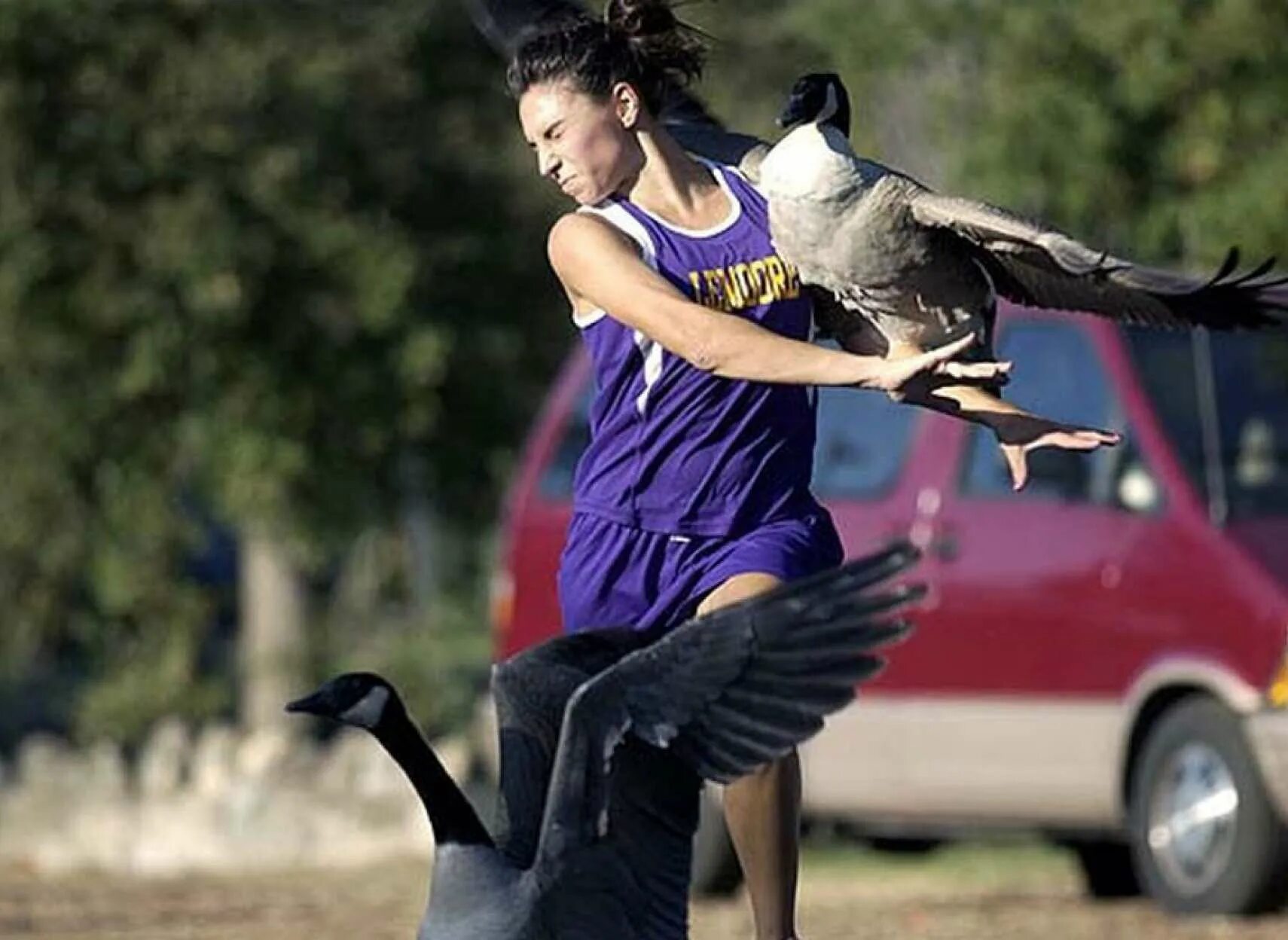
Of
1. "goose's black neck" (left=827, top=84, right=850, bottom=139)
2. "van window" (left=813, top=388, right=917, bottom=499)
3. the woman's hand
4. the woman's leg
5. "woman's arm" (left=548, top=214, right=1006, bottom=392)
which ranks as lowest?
the woman's leg

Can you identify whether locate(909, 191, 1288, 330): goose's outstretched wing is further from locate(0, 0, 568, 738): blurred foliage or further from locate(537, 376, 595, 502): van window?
locate(0, 0, 568, 738): blurred foliage

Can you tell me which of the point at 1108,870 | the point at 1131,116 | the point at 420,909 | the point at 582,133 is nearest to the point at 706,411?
the point at 582,133

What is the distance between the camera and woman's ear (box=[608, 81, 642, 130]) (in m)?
7.08

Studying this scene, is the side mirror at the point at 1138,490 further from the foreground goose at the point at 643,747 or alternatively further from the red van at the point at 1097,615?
the foreground goose at the point at 643,747

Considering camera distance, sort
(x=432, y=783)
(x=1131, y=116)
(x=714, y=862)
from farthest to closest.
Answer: (x=1131, y=116) → (x=714, y=862) → (x=432, y=783)

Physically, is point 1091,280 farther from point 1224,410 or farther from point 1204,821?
point 1224,410

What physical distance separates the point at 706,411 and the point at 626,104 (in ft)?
1.91

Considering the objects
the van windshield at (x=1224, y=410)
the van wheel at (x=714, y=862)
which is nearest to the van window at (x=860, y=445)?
the van windshield at (x=1224, y=410)

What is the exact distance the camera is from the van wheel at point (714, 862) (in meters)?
13.8

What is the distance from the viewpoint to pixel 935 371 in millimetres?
6410

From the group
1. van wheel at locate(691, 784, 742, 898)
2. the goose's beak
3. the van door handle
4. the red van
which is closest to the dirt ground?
van wheel at locate(691, 784, 742, 898)

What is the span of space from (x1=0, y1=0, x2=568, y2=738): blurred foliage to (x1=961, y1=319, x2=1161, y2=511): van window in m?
6.99

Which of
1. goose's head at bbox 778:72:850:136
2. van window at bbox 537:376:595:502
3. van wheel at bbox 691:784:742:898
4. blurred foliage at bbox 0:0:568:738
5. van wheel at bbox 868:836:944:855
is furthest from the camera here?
blurred foliage at bbox 0:0:568:738

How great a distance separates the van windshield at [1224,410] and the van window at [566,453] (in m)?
2.20
